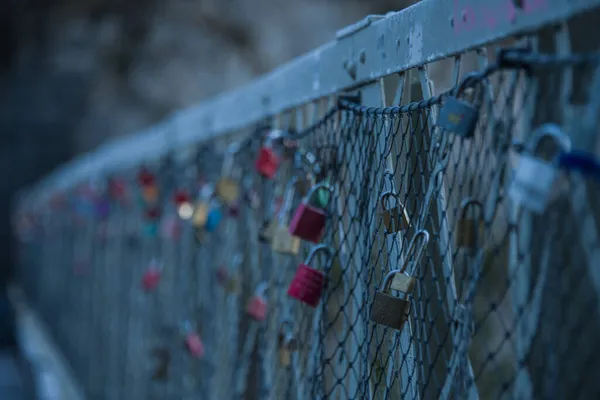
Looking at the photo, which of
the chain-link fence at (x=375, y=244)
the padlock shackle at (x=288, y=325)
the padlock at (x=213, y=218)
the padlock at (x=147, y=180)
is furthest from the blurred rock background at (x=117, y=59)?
the padlock shackle at (x=288, y=325)

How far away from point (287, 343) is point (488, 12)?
0.79 metres

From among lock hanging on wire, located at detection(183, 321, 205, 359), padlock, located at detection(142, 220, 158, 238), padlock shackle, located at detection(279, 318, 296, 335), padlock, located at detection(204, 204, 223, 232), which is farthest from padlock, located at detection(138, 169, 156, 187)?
padlock shackle, located at detection(279, 318, 296, 335)

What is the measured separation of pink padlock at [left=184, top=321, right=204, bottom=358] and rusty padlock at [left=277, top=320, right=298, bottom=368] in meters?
0.72

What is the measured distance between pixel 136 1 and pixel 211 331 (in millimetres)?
10231

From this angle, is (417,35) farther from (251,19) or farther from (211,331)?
(251,19)

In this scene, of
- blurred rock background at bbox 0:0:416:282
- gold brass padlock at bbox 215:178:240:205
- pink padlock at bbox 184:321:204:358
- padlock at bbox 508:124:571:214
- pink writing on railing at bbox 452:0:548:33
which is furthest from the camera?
blurred rock background at bbox 0:0:416:282

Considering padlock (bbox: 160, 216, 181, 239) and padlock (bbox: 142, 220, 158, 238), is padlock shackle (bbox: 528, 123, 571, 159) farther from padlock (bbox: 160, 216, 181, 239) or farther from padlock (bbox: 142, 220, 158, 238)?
padlock (bbox: 142, 220, 158, 238)

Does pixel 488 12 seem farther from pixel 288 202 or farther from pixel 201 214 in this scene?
pixel 201 214

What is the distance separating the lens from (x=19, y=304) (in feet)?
37.5

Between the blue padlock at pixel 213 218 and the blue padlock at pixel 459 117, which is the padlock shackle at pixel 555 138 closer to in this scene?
the blue padlock at pixel 459 117

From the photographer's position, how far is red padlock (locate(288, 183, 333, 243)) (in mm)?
1467

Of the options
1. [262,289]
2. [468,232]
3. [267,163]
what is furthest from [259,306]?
[468,232]

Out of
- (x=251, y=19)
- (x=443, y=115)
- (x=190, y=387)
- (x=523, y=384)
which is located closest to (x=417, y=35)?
(x=443, y=115)

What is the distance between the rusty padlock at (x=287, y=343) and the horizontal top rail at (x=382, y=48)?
1.25ft
